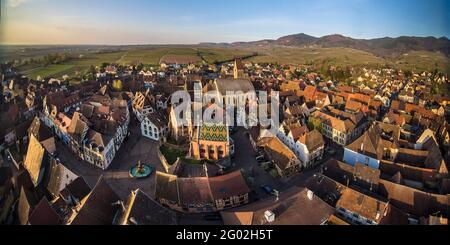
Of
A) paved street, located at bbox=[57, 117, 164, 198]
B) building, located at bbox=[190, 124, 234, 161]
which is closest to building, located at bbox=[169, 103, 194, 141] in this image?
paved street, located at bbox=[57, 117, 164, 198]

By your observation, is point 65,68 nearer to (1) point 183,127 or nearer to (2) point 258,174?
(1) point 183,127

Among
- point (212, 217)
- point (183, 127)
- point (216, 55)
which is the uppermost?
point (216, 55)

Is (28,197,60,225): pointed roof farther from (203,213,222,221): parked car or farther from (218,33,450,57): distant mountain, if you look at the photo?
(218,33,450,57): distant mountain

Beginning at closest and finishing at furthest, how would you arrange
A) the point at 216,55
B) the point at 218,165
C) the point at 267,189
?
1. the point at 267,189
2. the point at 218,165
3. the point at 216,55

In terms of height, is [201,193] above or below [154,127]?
below

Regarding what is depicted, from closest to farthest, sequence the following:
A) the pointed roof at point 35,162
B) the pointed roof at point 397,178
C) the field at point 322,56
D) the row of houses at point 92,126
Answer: the pointed roof at point 397,178 < the pointed roof at point 35,162 < the row of houses at point 92,126 < the field at point 322,56

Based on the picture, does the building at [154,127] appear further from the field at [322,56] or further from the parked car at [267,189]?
the field at [322,56]

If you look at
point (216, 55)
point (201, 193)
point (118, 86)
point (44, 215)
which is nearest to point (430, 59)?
point (201, 193)

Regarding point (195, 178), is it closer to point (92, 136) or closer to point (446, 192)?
point (92, 136)

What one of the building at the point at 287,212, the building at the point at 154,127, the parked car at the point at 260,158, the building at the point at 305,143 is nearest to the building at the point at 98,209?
the building at the point at 287,212

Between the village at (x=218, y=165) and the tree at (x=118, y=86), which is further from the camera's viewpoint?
the tree at (x=118, y=86)
